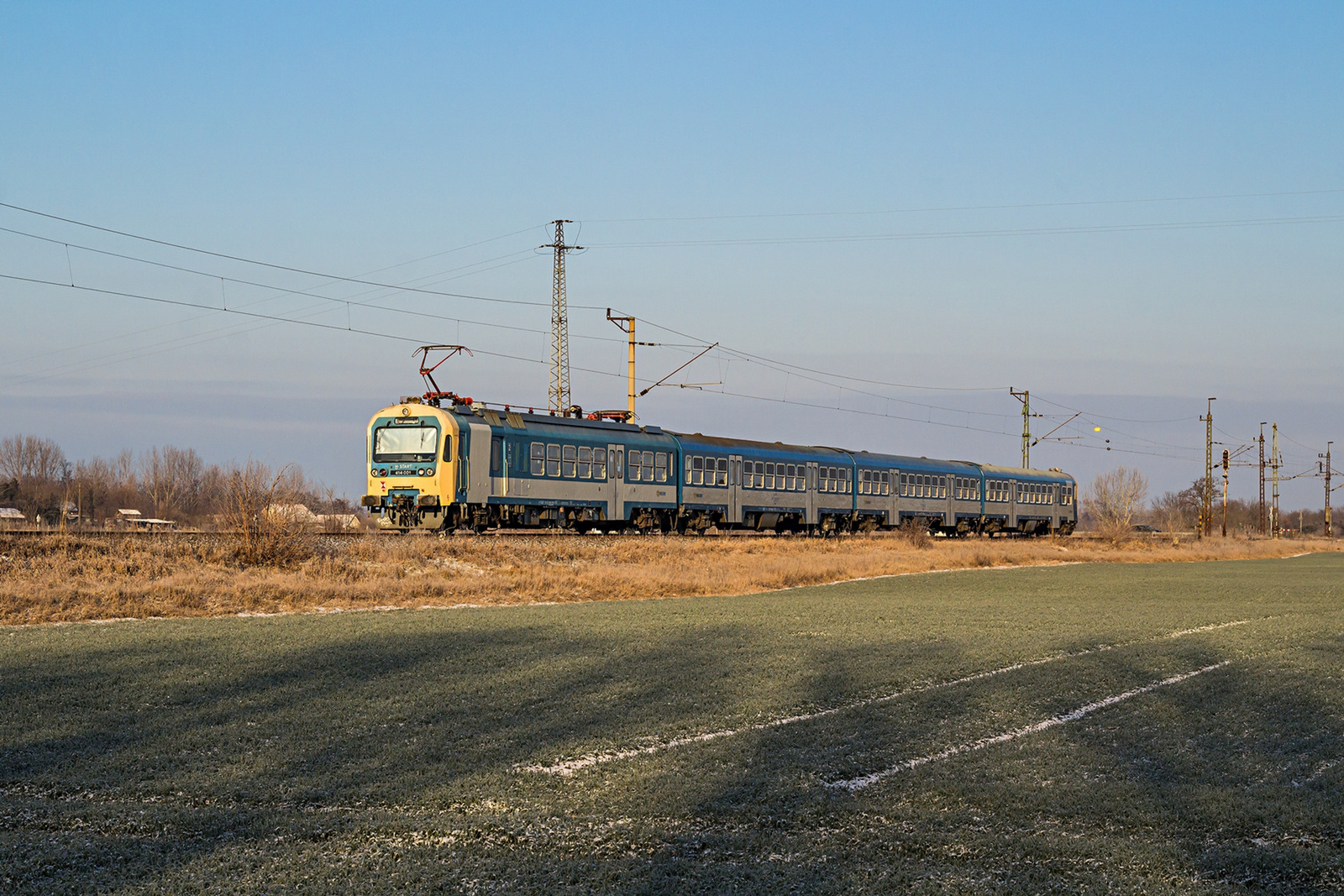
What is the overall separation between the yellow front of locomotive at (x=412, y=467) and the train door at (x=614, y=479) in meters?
6.12

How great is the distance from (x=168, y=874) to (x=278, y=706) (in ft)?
12.3

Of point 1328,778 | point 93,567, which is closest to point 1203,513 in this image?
point 93,567

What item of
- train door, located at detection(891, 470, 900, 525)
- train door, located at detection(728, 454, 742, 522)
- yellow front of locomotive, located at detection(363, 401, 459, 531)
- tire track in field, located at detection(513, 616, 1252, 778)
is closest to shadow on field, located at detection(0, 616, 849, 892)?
tire track in field, located at detection(513, 616, 1252, 778)

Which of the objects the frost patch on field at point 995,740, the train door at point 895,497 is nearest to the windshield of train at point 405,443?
the frost patch on field at point 995,740

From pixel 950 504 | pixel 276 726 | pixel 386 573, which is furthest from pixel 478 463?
pixel 950 504

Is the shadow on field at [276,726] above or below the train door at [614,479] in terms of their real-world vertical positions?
below

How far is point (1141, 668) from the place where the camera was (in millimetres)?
10797

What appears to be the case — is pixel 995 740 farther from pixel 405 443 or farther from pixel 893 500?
pixel 893 500

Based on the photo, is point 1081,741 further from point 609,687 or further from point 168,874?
point 168,874

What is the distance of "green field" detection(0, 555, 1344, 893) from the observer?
16.4 ft

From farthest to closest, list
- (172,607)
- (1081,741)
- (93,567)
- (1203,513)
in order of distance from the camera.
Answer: (1203,513) < (93,567) < (172,607) < (1081,741)

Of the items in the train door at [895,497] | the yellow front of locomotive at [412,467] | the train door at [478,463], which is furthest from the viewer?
the train door at [895,497]

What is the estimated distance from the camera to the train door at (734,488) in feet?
135

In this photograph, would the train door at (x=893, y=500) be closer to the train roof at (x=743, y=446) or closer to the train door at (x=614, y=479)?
the train roof at (x=743, y=446)
